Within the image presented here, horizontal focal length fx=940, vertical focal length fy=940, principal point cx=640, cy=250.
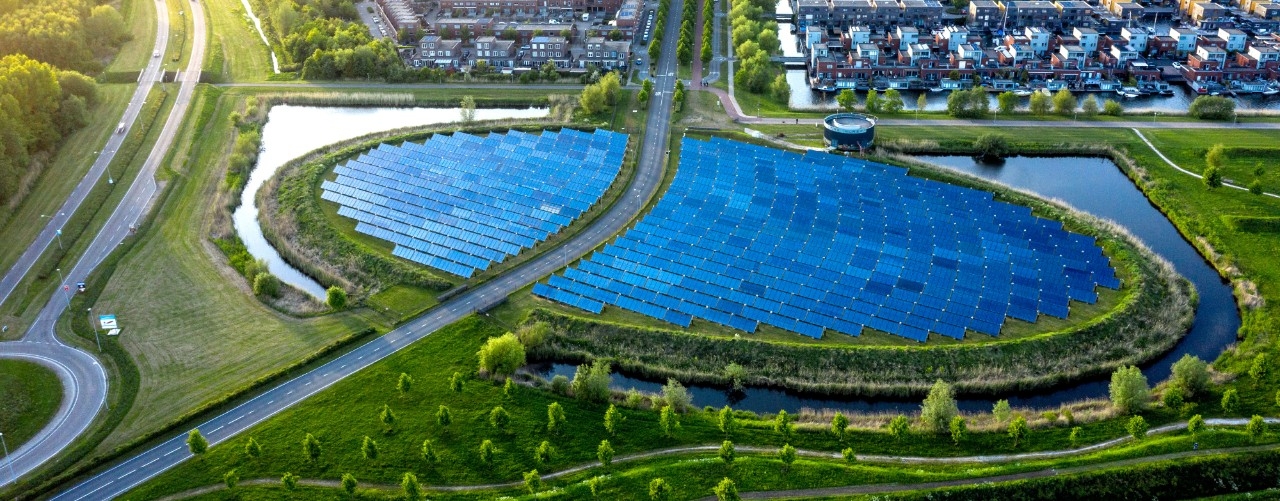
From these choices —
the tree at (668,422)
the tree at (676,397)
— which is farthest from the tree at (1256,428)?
the tree at (668,422)

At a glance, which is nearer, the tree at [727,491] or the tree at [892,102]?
the tree at [727,491]

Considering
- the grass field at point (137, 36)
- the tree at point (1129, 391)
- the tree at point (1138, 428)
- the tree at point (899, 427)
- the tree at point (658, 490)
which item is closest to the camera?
the tree at point (658, 490)

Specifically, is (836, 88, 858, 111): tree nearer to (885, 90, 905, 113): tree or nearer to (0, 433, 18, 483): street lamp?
(885, 90, 905, 113): tree

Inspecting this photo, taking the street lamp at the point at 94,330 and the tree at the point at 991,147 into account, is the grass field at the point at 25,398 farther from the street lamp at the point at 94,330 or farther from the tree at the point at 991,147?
the tree at the point at 991,147

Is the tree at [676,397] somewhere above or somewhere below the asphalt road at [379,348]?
below

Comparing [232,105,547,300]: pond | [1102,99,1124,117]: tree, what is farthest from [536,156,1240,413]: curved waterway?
[232,105,547,300]: pond

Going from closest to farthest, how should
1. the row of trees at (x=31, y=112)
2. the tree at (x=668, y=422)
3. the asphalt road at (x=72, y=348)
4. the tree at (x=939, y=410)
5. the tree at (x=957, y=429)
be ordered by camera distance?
the tree at (x=957, y=429) < the tree at (x=939, y=410) < the tree at (x=668, y=422) < the asphalt road at (x=72, y=348) < the row of trees at (x=31, y=112)

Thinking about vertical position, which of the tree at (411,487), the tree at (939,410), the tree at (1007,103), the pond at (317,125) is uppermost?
the pond at (317,125)
